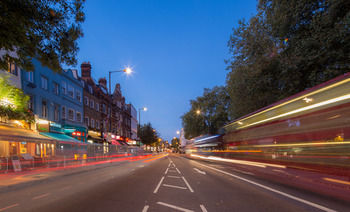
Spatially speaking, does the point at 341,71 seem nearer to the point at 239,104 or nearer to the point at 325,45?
the point at 325,45

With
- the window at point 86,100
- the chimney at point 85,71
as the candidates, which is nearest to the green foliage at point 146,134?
the chimney at point 85,71

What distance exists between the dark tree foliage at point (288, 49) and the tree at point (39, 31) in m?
12.8

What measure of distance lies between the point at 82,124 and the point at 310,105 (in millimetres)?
30883

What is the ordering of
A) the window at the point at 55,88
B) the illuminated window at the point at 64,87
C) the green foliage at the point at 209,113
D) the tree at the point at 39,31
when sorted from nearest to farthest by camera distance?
the tree at the point at 39,31, the window at the point at 55,88, the illuminated window at the point at 64,87, the green foliage at the point at 209,113

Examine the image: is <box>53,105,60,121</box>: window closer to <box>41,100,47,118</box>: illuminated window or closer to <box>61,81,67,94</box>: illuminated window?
<box>41,100,47,118</box>: illuminated window

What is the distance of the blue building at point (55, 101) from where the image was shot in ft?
75.9

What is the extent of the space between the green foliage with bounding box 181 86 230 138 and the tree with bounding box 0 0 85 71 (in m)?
37.7

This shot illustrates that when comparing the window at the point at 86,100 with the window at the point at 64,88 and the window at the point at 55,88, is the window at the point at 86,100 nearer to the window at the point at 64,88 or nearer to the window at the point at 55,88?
the window at the point at 64,88

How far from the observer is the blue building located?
23.1m

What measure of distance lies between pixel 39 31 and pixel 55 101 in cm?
2141

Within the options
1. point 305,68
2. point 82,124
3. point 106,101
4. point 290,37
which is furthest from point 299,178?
point 106,101

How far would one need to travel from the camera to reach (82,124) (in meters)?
33.4

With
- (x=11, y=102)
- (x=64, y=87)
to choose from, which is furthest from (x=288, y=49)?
(x=64, y=87)

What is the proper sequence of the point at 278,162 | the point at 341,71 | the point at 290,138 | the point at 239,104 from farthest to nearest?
the point at 239,104
the point at 341,71
the point at 278,162
the point at 290,138
